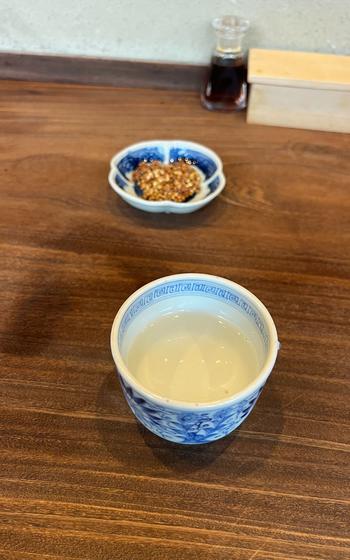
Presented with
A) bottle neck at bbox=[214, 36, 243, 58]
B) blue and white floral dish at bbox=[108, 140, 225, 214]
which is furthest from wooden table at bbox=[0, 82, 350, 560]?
bottle neck at bbox=[214, 36, 243, 58]

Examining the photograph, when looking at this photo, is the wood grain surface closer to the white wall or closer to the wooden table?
the white wall

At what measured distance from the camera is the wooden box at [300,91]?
3.09 ft

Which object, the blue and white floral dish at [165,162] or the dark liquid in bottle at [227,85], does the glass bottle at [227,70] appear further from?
the blue and white floral dish at [165,162]

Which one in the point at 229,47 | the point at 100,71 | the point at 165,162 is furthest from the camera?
the point at 100,71

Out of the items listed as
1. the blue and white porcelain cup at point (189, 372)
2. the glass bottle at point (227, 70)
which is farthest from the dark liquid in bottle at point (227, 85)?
the blue and white porcelain cup at point (189, 372)

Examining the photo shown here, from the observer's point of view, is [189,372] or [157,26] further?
[157,26]

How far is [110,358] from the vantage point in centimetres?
57

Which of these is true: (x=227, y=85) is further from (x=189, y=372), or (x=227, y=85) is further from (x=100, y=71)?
(x=189, y=372)

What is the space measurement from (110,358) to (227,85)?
0.70 meters

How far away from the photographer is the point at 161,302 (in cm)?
53

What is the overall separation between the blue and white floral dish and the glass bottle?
0.21 m

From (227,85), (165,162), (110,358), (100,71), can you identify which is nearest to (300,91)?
(227,85)

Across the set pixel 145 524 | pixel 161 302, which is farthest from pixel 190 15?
pixel 145 524

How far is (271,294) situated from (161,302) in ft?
0.60
